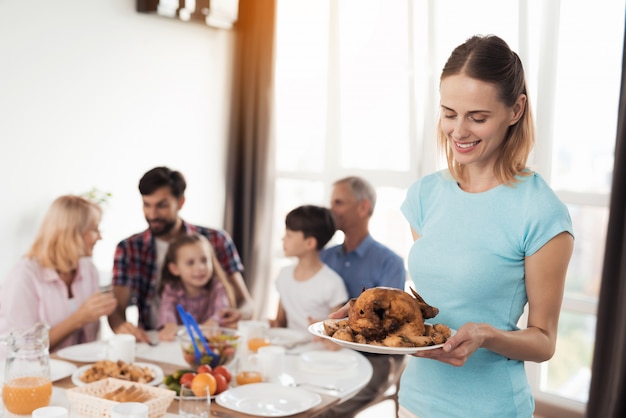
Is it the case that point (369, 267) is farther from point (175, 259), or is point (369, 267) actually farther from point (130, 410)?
point (130, 410)

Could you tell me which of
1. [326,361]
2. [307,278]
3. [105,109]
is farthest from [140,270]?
[105,109]

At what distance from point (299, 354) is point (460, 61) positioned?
138 cm

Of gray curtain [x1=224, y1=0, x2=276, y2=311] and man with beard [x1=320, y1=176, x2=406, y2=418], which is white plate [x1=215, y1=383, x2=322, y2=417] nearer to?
man with beard [x1=320, y1=176, x2=406, y2=418]

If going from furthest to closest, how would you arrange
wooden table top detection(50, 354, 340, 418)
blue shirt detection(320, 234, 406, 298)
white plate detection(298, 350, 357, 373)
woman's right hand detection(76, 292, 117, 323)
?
blue shirt detection(320, 234, 406, 298) → woman's right hand detection(76, 292, 117, 323) → white plate detection(298, 350, 357, 373) → wooden table top detection(50, 354, 340, 418)

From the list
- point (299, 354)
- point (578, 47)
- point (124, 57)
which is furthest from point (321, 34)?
point (299, 354)

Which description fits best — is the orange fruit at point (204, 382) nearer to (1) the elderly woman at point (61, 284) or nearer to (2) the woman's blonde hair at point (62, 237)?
(1) the elderly woman at point (61, 284)

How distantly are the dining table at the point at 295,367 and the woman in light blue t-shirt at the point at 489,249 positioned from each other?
1.86 feet

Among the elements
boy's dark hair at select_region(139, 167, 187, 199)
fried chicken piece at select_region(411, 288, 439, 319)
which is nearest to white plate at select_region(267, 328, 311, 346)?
boy's dark hair at select_region(139, 167, 187, 199)

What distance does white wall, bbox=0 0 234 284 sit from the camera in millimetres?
3578

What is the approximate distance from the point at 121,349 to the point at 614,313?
2278 millimetres

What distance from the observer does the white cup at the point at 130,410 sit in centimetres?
171

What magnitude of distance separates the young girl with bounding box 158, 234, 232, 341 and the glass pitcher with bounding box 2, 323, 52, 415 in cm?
96

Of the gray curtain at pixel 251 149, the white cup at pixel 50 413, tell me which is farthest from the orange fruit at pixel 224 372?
the gray curtain at pixel 251 149

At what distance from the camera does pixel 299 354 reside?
8.49 feet
